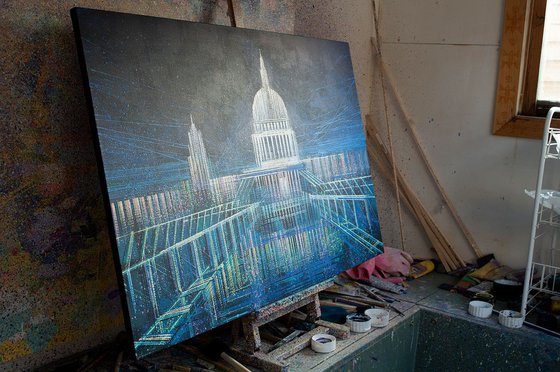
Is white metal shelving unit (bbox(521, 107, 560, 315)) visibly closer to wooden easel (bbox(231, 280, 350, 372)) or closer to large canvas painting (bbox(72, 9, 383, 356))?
large canvas painting (bbox(72, 9, 383, 356))

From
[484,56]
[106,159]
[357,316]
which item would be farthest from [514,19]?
[106,159]

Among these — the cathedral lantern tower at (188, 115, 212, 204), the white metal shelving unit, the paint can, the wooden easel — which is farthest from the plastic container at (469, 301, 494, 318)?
the cathedral lantern tower at (188, 115, 212, 204)

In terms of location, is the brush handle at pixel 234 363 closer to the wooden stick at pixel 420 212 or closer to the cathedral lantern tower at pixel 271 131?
the cathedral lantern tower at pixel 271 131

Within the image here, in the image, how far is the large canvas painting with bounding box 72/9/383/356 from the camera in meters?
1.48

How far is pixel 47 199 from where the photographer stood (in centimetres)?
169

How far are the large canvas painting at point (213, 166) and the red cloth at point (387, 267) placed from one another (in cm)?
33

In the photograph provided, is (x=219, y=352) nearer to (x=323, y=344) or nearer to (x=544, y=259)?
(x=323, y=344)

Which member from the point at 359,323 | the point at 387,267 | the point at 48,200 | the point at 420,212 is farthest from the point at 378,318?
the point at 48,200

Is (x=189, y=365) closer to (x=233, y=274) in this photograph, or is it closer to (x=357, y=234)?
(x=233, y=274)

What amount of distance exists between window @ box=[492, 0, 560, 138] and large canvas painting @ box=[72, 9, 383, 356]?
0.91 metres

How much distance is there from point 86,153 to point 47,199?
20 centimetres

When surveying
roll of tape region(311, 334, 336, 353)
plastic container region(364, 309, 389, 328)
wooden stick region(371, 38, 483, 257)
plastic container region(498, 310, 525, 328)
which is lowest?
plastic container region(498, 310, 525, 328)

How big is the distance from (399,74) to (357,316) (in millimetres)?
1433

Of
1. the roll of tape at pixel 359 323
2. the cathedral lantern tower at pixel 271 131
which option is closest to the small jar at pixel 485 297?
the roll of tape at pixel 359 323
